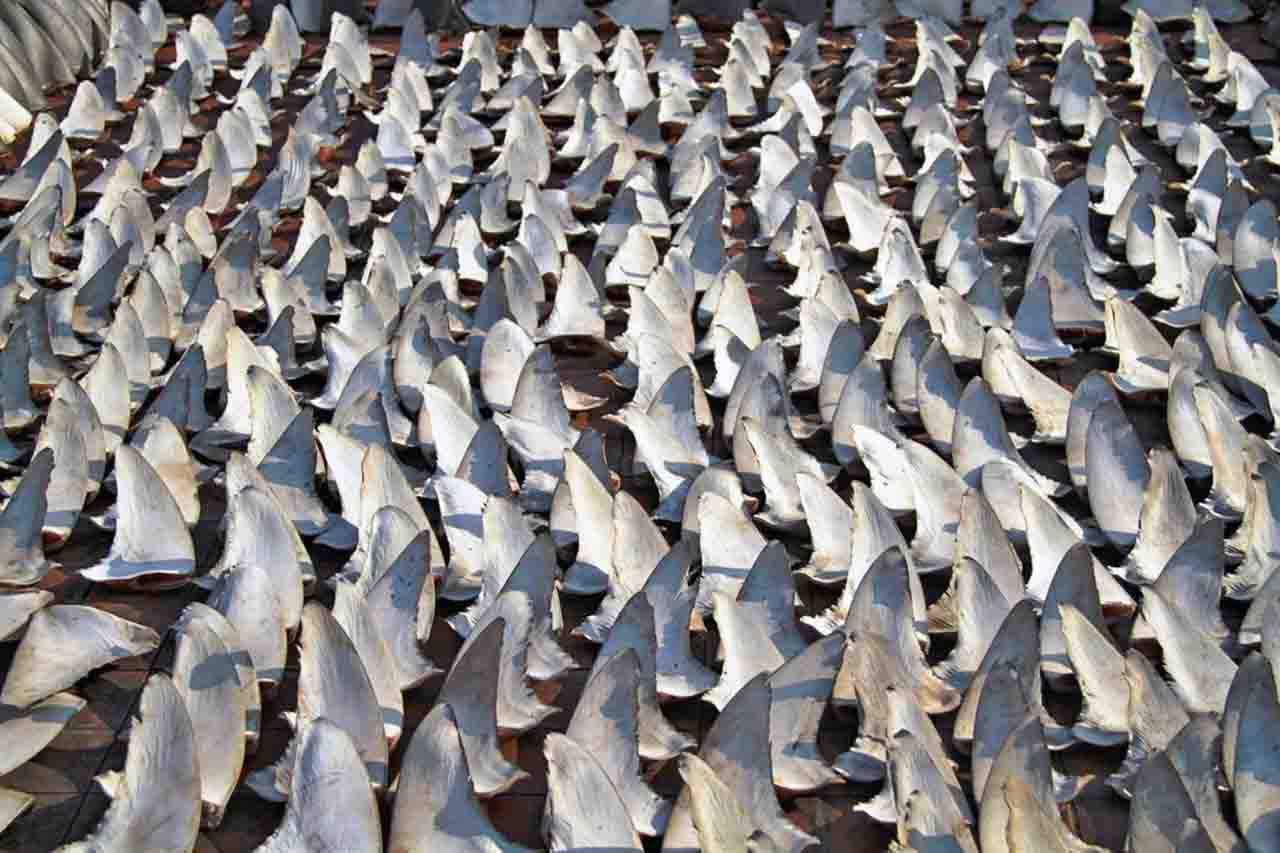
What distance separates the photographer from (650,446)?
256 cm

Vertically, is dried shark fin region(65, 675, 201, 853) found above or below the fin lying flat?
above

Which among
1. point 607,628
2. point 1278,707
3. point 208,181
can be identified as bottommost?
point 208,181

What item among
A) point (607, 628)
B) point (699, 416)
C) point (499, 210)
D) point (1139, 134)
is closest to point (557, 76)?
point (499, 210)

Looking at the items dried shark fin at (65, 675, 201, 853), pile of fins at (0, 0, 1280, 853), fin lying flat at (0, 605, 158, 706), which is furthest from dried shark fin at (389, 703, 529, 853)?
fin lying flat at (0, 605, 158, 706)

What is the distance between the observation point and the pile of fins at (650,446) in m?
1.92

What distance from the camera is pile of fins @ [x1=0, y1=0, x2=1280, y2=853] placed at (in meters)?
1.92

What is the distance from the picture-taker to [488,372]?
279 centimetres

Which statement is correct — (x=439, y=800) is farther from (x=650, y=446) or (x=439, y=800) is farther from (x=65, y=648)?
(x=650, y=446)

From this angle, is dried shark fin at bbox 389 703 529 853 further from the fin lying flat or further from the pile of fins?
the fin lying flat

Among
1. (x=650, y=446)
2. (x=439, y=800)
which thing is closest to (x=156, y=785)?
(x=439, y=800)

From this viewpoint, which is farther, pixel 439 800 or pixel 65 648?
pixel 65 648

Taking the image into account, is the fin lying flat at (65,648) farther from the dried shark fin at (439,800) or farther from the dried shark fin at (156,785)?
the dried shark fin at (439,800)

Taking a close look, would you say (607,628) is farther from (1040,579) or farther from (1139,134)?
(1139,134)

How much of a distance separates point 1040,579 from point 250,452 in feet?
4.03
